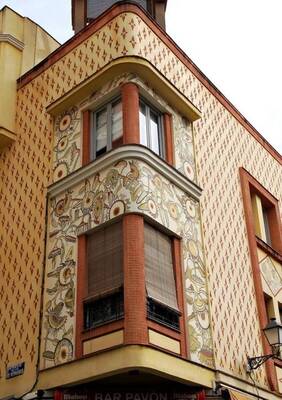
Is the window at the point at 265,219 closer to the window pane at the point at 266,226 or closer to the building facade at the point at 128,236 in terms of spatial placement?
the window pane at the point at 266,226

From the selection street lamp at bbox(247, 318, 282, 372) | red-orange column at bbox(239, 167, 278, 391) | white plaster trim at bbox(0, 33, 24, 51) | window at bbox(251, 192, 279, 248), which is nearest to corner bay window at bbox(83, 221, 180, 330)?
street lamp at bbox(247, 318, 282, 372)

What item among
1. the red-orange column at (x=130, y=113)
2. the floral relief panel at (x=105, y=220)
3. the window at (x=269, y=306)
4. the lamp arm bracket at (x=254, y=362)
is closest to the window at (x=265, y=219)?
the window at (x=269, y=306)

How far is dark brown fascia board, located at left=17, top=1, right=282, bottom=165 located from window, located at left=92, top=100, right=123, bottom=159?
229cm

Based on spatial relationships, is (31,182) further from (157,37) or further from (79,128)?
(157,37)

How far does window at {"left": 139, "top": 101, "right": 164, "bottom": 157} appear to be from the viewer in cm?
1441

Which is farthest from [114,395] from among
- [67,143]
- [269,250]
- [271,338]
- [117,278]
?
[269,250]

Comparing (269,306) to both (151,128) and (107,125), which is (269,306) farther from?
(107,125)

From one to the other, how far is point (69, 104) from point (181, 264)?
5.14 meters

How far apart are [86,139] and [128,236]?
348 cm

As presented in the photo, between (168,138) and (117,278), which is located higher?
(168,138)

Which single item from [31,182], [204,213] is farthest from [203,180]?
[31,182]

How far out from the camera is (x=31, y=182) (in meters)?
15.6

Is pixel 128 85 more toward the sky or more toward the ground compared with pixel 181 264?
more toward the sky

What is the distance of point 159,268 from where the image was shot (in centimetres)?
1270
